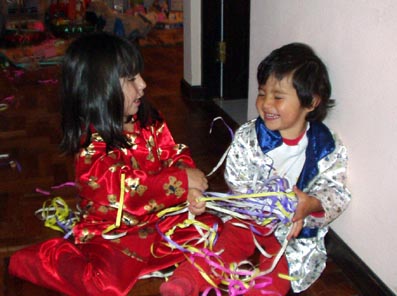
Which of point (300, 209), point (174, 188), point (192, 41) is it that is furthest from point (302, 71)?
point (192, 41)

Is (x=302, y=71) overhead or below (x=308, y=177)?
overhead

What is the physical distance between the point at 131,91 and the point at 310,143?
0.55m

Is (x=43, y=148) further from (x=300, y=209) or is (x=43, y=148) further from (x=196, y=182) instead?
(x=300, y=209)

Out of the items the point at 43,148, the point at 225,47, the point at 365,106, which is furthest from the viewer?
the point at 225,47

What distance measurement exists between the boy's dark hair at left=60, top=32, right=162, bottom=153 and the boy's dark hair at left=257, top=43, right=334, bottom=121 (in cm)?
40

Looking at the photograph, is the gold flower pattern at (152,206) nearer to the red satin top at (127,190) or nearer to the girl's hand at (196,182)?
the red satin top at (127,190)

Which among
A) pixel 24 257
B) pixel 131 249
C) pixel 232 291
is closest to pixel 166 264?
pixel 131 249

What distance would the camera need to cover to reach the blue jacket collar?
4.82 ft

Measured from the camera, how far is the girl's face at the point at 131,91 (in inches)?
58.4

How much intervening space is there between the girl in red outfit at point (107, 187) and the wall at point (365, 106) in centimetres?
45

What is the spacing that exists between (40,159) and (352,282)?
156 cm

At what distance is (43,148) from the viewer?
2561 mm

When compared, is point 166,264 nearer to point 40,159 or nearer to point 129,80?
point 129,80

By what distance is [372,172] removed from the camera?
1374mm
